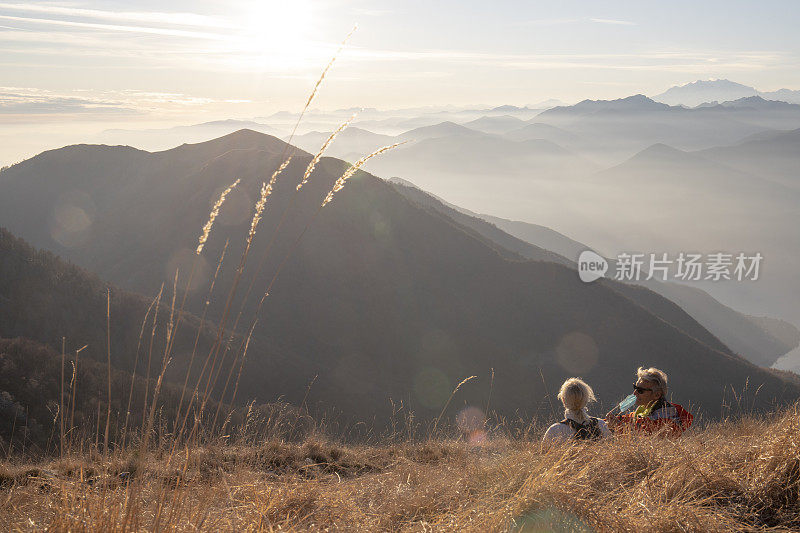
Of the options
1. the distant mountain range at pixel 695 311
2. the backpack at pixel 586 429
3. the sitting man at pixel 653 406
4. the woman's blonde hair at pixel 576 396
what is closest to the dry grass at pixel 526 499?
the backpack at pixel 586 429

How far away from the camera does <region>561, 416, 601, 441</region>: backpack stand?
4.29 meters

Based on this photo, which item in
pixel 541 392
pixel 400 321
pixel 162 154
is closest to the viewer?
pixel 541 392

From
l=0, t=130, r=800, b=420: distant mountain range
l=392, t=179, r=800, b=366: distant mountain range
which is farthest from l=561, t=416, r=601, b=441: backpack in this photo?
l=392, t=179, r=800, b=366: distant mountain range

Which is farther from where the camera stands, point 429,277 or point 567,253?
point 567,253

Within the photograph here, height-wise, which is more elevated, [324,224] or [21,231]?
[324,224]

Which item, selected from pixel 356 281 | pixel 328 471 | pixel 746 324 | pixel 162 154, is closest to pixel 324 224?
pixel 356 281

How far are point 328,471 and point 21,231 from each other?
200ft

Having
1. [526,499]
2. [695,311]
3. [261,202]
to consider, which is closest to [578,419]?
[526,499]

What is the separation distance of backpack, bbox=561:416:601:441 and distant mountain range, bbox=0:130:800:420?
24.8m

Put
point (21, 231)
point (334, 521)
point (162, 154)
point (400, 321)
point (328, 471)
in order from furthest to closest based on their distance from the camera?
point (162, 154) < point (21, 231) < point (400, 321) < point (328, 471) < point (334, 521)

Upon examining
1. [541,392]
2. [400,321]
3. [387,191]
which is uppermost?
[387,191]

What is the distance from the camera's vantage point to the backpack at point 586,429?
4.29 metres

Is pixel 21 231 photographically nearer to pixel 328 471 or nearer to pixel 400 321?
pixel 400 321

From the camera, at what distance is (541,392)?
3688 cm
